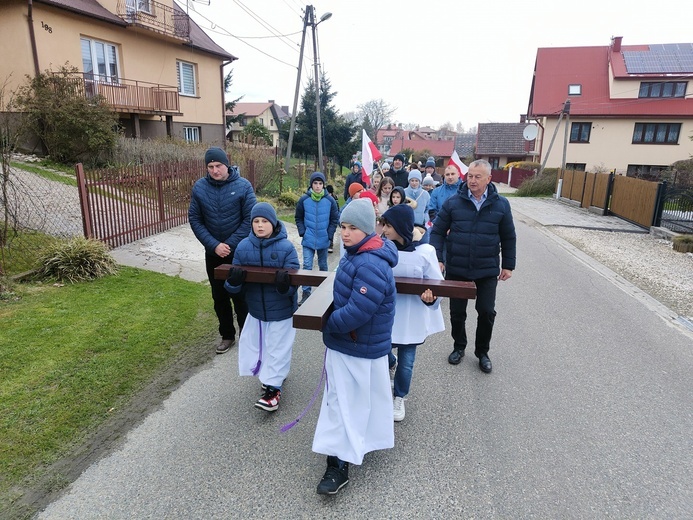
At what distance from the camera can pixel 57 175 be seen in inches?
484

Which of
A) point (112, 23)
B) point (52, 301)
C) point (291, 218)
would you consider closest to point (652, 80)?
point (291, 218)

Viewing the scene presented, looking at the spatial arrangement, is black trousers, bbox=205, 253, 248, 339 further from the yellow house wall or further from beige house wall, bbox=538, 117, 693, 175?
beige house wall, bbox=538, 117, 693, 175

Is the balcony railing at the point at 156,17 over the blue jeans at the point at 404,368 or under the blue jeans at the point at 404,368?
over

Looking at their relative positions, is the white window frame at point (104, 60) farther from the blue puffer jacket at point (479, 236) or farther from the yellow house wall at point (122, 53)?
the blue puffer jacket at point (479, 236)

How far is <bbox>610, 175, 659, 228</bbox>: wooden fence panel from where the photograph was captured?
14.3 m

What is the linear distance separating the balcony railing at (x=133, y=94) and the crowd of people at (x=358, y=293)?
13.9 m

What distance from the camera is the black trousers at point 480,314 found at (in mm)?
4508

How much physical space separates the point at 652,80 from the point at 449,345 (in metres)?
37.8

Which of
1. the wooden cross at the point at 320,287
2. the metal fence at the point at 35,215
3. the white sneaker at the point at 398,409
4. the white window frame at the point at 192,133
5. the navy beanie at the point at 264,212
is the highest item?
the white window frame at the point at 192,133

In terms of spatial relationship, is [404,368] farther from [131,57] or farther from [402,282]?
[131,57]

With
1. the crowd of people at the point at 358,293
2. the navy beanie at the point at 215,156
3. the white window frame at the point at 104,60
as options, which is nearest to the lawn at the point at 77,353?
the crowd of people at the point at 358,293

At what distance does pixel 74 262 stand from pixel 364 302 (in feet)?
18.3

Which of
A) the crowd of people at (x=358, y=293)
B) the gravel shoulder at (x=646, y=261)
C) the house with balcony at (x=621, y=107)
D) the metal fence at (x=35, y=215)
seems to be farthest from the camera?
the house with balcony at (x=621, y=107)

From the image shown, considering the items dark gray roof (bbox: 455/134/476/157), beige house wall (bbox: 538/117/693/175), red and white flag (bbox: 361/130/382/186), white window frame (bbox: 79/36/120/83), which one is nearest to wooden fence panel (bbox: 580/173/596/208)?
red and white flag (bbox: 361/130/382/186)
